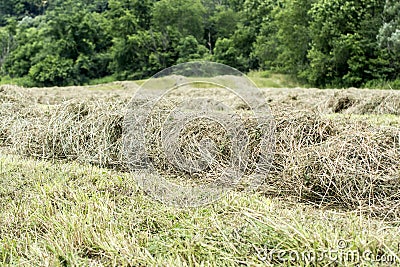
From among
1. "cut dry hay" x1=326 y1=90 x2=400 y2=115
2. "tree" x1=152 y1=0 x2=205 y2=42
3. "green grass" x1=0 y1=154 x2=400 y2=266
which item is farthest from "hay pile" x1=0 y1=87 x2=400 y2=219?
"tree" x1=152 y1=0 x2=205 y2=42

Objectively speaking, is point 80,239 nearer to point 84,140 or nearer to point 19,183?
point 19,183

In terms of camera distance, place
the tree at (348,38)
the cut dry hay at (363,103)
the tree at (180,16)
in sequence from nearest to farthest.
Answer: the cut dry hay at (363,103) < the tree at (348,38) < the tree at (180,16)

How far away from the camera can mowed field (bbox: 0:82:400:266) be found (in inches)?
90.5

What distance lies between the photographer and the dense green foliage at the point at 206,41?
20.0 m

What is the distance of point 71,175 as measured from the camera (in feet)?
12.9

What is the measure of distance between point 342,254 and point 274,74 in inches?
962

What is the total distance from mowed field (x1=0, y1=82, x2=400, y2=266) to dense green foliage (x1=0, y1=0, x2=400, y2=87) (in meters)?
16.8

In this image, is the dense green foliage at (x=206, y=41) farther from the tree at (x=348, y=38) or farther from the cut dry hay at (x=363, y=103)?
the cut dry hay at (x=363, y=103)

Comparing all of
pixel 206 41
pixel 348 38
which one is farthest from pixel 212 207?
pixel 206 41

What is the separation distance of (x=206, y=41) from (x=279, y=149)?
3304 centimetres

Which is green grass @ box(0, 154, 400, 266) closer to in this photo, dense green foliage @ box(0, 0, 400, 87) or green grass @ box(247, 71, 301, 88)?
dense green foliage @ box(0, 0, 400, 87)

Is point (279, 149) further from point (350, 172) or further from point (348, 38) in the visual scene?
point (348, 38)

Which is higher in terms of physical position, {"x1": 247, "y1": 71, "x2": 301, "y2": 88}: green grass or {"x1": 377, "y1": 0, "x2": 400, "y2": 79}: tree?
{"x1": 377, "y1": 0, "x2": 400, "y2": 79}: tree

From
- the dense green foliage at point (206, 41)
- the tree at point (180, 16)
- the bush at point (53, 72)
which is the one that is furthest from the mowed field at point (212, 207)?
the tree at point (180, 16)
